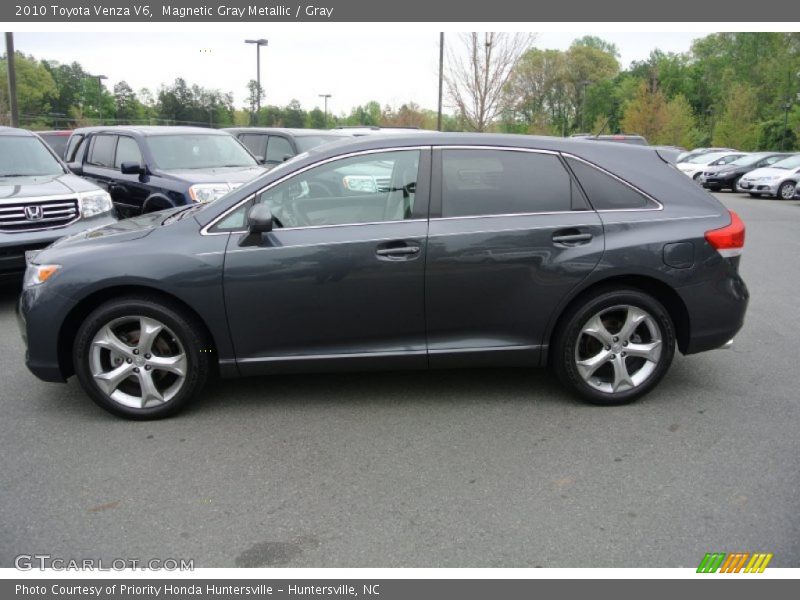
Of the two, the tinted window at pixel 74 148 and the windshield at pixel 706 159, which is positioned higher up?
the windshield at pixel 706 159

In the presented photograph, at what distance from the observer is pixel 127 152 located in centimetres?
1023

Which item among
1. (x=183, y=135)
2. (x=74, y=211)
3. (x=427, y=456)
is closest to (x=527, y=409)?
(x=427, y=456)

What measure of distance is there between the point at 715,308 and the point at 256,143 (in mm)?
10500

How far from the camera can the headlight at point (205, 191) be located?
8.84m

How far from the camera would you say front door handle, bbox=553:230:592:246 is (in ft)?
14.6

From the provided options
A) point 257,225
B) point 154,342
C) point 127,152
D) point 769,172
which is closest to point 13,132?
point 127,152

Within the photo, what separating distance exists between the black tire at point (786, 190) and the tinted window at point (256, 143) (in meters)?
18.4

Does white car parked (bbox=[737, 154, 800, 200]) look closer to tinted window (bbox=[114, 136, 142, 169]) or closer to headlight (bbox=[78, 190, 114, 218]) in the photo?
tinted window (bbox=[114, 136, 142, 169])

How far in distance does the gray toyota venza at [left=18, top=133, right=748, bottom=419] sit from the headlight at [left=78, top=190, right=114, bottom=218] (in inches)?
128

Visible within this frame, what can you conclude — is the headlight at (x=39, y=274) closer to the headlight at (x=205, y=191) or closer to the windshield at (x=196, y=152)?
the headlight at (x=205, y=191)

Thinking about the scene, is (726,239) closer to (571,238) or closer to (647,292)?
(647,292)

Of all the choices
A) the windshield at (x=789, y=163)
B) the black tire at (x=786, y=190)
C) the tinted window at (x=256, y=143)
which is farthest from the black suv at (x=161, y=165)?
the windshield at (x=789, y=163)

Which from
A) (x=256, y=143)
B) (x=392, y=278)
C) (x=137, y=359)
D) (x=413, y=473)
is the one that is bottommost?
(x=413, y=473)

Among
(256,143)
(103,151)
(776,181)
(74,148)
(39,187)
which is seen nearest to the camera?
(39,187)
